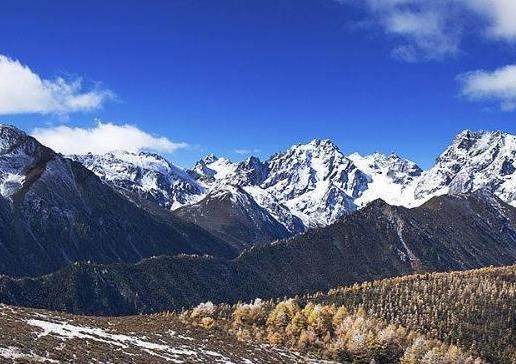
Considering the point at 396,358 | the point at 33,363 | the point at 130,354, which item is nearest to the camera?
the point at 33,363

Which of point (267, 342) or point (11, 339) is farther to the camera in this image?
point (267, 342)

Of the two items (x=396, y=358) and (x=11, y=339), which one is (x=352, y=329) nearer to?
(x=396, y=358)

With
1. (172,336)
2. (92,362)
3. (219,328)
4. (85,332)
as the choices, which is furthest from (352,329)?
A: (92,362)

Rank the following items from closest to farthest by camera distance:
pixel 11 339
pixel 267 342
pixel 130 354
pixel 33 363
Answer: pixel 33 363, pixel 11 339, pixel 130 354, pixel 267 342

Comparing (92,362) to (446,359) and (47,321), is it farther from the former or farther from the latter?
(446,359)

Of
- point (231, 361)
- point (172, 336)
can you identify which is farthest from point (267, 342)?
point (231, 361)

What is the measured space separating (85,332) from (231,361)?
2583cm

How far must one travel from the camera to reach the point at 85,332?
108 meters

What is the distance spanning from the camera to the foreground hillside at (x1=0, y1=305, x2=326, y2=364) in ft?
279

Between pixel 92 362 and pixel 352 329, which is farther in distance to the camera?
pixel 352 329

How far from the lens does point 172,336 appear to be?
13112cm

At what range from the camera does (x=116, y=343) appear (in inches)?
4181

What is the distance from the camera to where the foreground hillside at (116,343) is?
8500cm

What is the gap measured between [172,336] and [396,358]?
2904 inches
